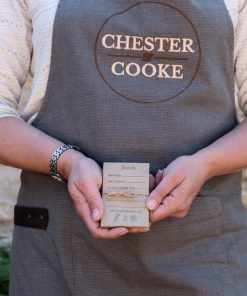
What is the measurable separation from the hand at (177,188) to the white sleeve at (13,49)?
0.41 m

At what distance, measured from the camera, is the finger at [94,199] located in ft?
5.25

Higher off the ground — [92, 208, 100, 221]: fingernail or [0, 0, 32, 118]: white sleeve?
[0, 0, 32, 118]: white sleeve

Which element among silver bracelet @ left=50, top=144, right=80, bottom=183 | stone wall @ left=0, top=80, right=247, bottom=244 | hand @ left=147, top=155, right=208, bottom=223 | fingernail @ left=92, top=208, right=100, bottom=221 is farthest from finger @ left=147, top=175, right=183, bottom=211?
stone wall @ left=0, top=80, right=247, bottom=244

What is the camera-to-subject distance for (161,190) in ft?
5.33

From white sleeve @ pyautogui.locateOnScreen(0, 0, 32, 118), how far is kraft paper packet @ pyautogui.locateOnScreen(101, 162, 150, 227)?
1.07ft

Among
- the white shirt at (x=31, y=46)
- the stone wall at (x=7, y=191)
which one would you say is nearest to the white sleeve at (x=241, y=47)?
the white shirt at (x=31, y=46)

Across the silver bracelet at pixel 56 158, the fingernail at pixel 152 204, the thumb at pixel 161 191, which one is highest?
the silver bracelet at pixel 56 158

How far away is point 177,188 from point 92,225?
19cm

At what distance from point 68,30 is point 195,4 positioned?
29 centimetres

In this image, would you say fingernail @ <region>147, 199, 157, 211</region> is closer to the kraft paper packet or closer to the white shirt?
the kraft paper packet

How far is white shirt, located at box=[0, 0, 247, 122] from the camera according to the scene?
1823 mm

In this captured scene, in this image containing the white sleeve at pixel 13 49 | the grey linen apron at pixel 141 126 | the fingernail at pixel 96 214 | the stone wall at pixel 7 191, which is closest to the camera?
the fingernail at pixel 96 214

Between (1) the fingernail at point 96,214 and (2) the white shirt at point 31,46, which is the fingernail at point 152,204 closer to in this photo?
(1) the fingernail at point 96,214

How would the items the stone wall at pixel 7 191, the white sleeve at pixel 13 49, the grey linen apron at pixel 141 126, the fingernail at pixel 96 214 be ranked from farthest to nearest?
the stone wall at pixel 7 191
the white sleeve at pixel 13 49
the grey linen apron at pixel 141 126
the fingernail at pixel 96 214
